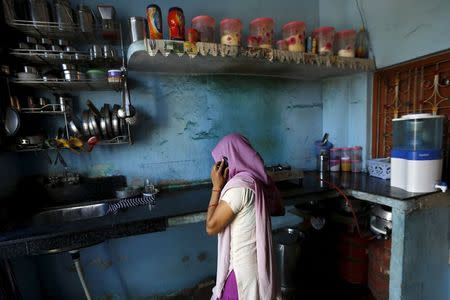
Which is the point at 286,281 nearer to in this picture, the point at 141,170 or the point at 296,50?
→ the point at 141,170

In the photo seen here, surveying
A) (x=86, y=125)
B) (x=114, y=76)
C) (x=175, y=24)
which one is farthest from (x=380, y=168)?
(x=86, y=125)

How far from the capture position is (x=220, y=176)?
112cm

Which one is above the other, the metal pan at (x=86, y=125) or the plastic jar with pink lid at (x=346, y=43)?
the plastic jar with pink lid at (x=346, y=43)

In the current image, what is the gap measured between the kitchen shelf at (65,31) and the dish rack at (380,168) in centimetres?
212

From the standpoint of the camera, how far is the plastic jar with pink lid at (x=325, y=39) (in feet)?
5.61

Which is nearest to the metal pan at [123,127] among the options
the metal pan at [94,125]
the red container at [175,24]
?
the metal pan at [94,125]

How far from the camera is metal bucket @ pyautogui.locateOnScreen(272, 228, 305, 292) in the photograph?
1.72m

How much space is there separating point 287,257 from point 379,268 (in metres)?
0.69

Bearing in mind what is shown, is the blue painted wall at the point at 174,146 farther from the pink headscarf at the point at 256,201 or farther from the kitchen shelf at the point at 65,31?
the pink headscarf at the point at 256,201

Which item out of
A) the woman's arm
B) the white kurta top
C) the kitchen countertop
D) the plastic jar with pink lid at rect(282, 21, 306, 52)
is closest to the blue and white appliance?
the kitchen countertop

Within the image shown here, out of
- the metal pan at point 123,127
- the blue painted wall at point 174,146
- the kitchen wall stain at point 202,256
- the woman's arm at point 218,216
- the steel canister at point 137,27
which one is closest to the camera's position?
the woman's arm at point 218,216

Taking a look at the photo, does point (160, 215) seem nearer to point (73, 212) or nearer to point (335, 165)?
point (73, 212)

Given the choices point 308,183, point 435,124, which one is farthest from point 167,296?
point 435,124

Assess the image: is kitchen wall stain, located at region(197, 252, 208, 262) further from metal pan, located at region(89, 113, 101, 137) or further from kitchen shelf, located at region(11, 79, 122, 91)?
kitchen shelf, located at region(11, 79, 122, 91)
